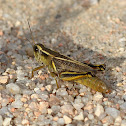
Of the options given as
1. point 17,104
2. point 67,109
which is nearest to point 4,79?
point 17,104

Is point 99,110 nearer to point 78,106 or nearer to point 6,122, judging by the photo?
point 78,106

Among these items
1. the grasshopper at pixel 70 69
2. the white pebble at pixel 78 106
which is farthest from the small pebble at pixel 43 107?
the grasshopper at pixel 70 69

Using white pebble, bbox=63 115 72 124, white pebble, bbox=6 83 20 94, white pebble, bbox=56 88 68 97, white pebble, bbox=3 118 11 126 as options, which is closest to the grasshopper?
white pebble, bbox=56 88 68 97

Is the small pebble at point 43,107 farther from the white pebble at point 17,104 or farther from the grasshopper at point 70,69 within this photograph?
the grasshopper at point 70,69

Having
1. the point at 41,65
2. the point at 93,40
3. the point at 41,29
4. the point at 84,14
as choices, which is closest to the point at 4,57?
the point at 41,65

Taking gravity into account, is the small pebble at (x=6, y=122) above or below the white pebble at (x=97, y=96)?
below
